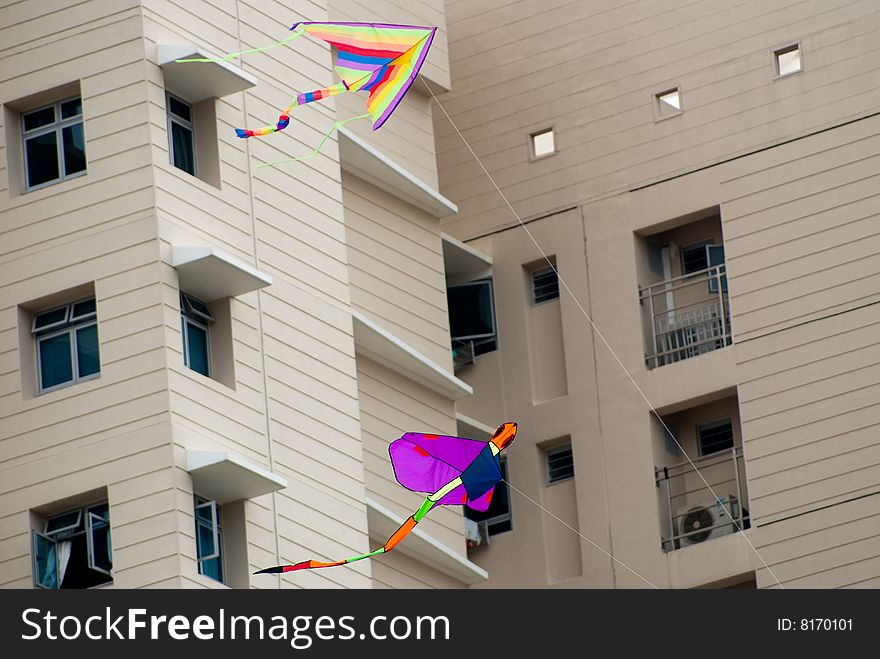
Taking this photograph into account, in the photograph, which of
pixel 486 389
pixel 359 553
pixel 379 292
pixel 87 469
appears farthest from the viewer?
pixel 486 389

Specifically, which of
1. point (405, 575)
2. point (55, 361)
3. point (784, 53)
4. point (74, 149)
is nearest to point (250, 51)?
point (74, 149)

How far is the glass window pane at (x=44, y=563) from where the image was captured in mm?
32500

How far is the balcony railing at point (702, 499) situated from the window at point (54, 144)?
11.5 m

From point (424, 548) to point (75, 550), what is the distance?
7.86 metres

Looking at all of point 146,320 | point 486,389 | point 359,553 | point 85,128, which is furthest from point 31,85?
point 486,389

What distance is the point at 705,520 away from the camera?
4103cm

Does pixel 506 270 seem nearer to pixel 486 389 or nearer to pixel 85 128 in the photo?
pixel 486 389

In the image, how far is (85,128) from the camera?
112 feet

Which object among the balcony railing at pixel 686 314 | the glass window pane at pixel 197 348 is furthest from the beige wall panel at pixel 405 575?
the glass window pane at pixel 197 348

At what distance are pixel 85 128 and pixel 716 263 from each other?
1201cm

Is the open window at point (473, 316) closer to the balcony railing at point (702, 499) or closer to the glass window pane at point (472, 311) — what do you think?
the glass window pane at point (472, 311)

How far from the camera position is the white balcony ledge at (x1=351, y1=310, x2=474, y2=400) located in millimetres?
39125

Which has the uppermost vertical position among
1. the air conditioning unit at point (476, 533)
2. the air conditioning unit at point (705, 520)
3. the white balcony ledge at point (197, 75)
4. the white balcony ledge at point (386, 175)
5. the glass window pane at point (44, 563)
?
the white balcony ledge at point (386, 175)

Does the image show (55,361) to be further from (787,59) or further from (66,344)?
(787,59)
